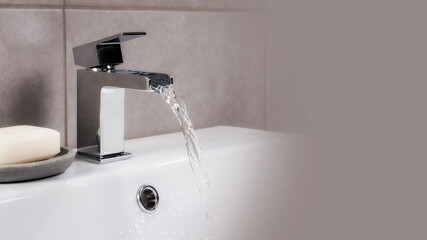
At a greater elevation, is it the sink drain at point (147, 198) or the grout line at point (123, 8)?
the grout line at point (123, 8)

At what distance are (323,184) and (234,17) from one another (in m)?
0.33

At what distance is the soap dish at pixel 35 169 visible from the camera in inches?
21.9

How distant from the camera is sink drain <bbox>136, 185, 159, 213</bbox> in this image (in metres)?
0.67

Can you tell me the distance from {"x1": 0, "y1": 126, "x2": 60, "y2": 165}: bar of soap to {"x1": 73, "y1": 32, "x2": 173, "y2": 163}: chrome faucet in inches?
3.6

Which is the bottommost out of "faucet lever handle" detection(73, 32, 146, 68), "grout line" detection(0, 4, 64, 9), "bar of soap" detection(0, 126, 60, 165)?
"bar of soap" detection(0, 126, 60, 165)

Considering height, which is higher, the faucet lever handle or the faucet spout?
the faucet lever handle

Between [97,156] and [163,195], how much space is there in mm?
97

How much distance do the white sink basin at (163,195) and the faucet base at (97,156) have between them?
0.03 ft

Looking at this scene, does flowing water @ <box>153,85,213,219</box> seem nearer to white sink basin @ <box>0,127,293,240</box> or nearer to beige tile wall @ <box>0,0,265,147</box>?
white sink basin @ <box>0,127,293,240</box>

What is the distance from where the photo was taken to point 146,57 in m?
0.84

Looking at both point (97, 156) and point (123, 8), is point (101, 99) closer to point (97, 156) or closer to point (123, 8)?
point (97, 156)

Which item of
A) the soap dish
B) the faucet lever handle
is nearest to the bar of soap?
the soap dish

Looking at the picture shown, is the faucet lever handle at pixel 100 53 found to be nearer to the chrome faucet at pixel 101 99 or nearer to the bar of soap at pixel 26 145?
the chrome faucet at pixel 101 99

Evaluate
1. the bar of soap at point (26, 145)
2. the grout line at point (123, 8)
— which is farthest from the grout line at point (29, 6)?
the bar of soap at point (26, 145)
